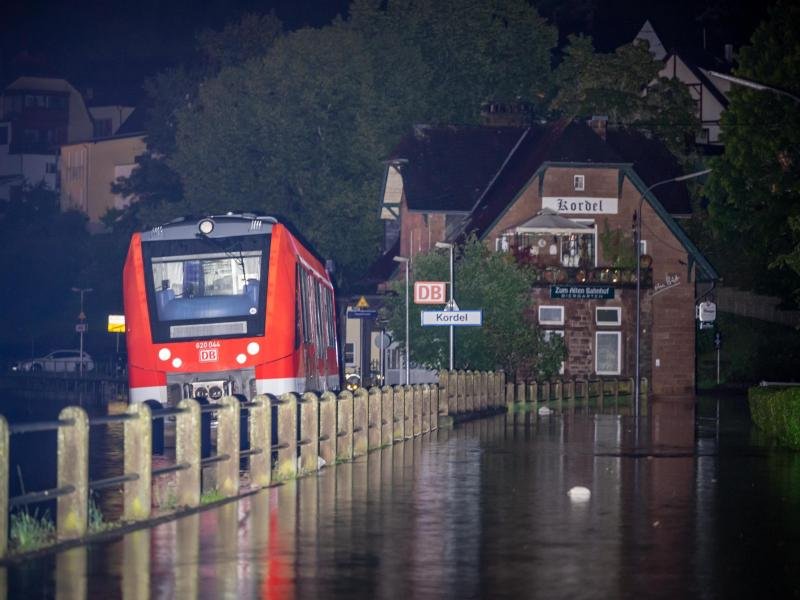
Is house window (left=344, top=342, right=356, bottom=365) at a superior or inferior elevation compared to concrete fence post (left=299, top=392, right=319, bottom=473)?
superior

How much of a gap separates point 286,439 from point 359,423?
17.1ft

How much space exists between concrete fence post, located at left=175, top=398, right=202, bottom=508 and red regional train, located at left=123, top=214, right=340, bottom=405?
458 inches

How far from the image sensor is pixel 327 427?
74.5 feet

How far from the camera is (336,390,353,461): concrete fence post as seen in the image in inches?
936

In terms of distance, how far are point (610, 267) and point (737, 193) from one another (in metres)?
16.1

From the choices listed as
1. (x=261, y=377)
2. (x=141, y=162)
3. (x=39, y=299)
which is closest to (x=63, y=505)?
(x=261, y=377)

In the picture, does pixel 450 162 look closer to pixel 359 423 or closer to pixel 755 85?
pixel 755 85

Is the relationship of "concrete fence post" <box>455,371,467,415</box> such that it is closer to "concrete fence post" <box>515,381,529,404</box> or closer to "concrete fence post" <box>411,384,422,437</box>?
"concrete fence post" <box>515,381,529,404</box>

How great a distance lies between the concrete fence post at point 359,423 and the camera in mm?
25188

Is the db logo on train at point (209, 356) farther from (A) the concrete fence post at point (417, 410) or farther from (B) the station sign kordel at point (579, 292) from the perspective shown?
(B) the station sign kordel at point (579, 292)

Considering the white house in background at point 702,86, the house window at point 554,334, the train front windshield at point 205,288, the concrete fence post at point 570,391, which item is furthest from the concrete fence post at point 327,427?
the white house in background at point 702,86

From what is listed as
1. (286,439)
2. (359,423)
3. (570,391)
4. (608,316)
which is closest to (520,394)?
(570,391)

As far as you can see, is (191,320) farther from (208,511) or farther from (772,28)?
(772,28)

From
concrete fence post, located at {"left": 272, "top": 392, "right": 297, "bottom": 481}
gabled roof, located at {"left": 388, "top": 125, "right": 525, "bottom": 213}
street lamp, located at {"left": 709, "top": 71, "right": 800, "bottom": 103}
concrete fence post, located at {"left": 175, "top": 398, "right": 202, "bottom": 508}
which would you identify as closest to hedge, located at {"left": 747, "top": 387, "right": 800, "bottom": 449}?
street lamp, located at {"left": 709, "top": 71, "right": 800, "bottom": 103}
